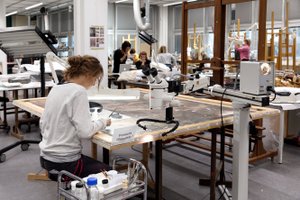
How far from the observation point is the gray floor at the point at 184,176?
9.92ft

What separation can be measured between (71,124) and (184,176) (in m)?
1.69

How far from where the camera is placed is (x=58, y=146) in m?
2.11

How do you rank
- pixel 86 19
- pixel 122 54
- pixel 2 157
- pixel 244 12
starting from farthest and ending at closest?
pixel 244 12 < pixel 122 54 < pixel 86 19 < pixel 2 157

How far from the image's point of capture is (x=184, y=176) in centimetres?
345

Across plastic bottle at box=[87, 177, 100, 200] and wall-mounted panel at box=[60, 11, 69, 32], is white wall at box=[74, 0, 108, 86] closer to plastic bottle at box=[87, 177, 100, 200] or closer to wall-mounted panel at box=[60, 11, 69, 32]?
plastic bottle at box=[87, 177, 100, 200]

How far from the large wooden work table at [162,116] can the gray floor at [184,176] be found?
67 cm

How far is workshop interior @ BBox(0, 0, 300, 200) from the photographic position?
1.99 meters

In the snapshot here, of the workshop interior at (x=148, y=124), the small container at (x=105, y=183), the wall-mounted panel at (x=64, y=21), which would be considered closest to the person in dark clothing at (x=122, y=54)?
the workshop interior at (x=148, y=124)

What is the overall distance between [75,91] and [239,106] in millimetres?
998

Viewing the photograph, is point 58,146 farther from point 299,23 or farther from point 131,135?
point 299,23

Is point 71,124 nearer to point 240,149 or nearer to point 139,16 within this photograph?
point 240,149

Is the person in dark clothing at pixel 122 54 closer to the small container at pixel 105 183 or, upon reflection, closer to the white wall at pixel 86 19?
the white wall at pixel 86 19

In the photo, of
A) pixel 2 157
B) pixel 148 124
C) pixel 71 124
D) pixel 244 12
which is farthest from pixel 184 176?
pixel 244 12

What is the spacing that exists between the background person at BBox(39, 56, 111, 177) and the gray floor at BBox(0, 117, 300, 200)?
948mm
